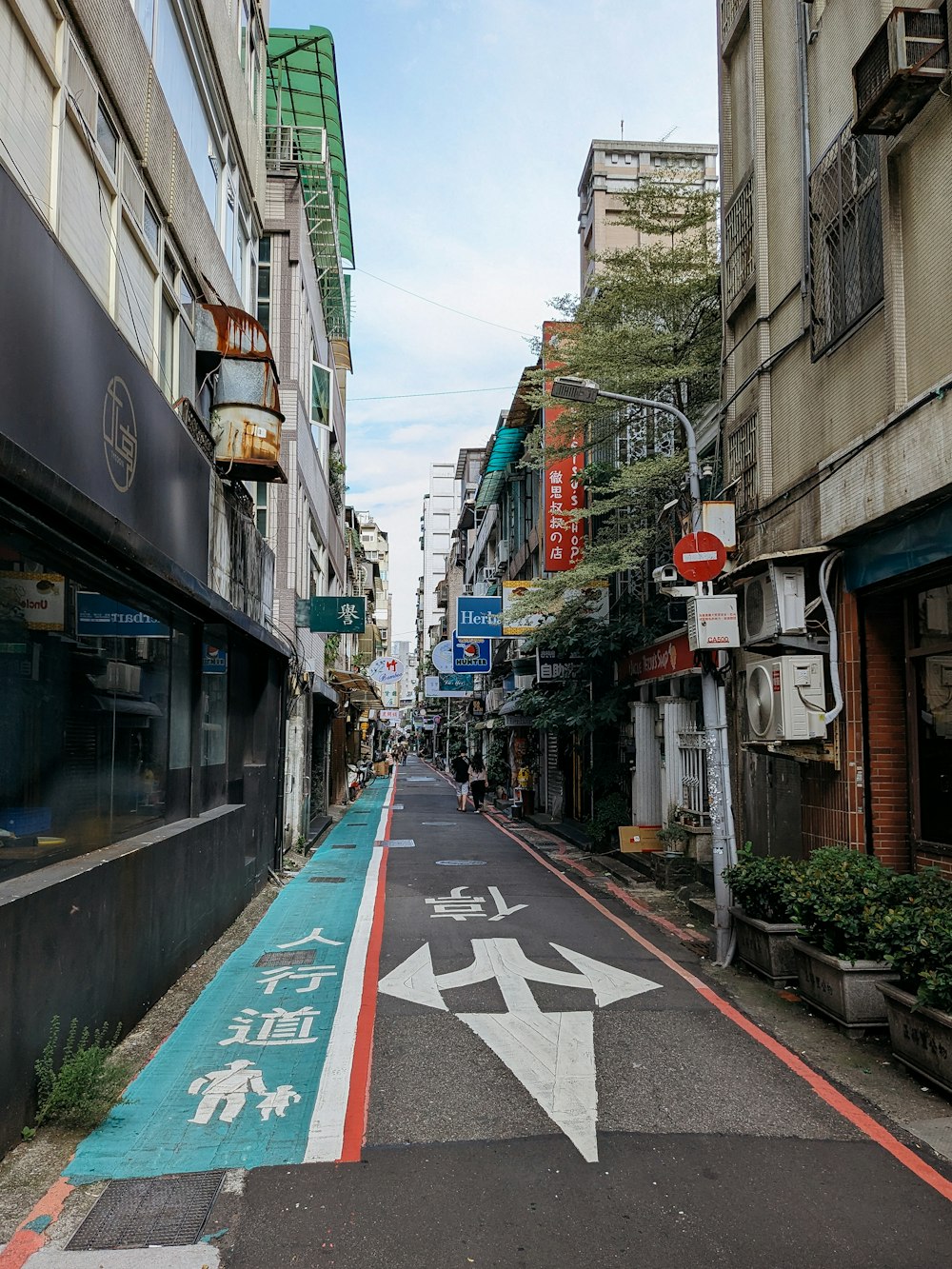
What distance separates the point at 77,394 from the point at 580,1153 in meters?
5.51

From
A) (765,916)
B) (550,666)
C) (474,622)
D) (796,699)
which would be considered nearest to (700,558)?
(796,699)

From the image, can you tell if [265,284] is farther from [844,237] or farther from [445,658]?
[445,658]

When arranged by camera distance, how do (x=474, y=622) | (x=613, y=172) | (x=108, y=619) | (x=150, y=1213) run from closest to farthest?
1. (x=150, y=1213)
2. (x=108, y=619)
3. (x=474, y=622)
4. (x=613, y=172)

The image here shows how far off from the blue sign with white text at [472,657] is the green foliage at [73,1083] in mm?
25745

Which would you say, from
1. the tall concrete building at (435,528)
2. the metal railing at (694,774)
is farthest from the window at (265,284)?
the tall concrete building at (435,528)

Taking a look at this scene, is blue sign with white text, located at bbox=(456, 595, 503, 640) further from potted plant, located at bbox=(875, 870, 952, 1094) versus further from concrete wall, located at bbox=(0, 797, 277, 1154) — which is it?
potted plant, located at bbox=(875, 870, 952, 1094)

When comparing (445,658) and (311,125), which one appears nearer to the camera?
(311,125)

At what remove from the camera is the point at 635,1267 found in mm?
4000

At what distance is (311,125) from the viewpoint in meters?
Answer: 23.2

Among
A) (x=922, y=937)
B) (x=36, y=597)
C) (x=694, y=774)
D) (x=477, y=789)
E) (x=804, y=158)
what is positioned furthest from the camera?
(x=477, y=789)

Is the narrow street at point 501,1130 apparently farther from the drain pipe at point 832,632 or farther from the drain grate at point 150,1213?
the drain pipe at point 832,632

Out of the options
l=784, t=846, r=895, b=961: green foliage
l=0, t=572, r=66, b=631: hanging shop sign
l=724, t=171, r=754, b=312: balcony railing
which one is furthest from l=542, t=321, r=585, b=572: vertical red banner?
l=0, t=572, r=66, b=631: hanging shop sign

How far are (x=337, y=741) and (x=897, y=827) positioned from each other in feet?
82.2

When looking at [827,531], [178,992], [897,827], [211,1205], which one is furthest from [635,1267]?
[827,531]
